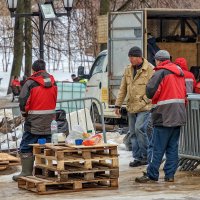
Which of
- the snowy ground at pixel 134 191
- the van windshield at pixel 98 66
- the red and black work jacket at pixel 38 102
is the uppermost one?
the van windshield at pixel 98 66

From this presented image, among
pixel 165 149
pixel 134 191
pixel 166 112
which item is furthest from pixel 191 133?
pixel 134 191

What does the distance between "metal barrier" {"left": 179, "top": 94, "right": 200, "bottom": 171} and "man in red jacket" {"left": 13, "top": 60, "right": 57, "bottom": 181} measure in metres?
2.08

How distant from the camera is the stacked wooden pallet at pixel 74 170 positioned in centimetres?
1123

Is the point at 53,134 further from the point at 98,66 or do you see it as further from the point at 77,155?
the point at 98,66

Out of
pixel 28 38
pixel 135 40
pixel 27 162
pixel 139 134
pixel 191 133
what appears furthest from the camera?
pixel 28 38

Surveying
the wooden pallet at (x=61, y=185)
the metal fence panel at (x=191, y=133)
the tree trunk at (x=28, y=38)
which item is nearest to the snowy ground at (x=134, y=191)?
the wooden pallet at (x=61, y=185)

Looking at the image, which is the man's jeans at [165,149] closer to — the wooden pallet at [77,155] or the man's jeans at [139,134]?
the wooden pallet at [77,155]

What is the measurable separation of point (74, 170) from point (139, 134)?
7.89 ft

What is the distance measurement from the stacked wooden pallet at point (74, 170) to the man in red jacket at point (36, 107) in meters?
0.50

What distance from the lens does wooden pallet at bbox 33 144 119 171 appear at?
441 inches

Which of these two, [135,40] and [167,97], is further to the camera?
[135,40]

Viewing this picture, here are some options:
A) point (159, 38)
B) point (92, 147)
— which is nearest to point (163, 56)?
point (92, 147)

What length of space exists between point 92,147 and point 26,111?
1.39 meters

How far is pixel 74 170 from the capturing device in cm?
1131
